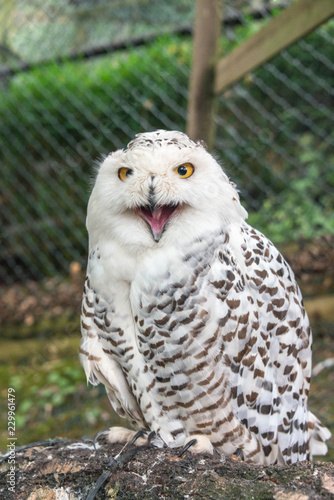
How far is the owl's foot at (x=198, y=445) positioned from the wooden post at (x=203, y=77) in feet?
4.20

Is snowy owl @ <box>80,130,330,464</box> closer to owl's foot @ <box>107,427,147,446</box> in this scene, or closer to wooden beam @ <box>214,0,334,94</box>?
owl's foot @ <box>107,427,147,446</box>

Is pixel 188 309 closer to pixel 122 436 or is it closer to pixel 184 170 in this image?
pixel 184 170

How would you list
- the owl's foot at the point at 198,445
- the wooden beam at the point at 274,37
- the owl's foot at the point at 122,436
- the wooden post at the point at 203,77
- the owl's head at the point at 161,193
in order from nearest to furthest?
the owl's head at the point at 161,193, the owl's foot at the point at 198,445, the owl's foot at the point at 122,436, the wooden beam at the point at 274,37, the wooden post at the point at 203,77

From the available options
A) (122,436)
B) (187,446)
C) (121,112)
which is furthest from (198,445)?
(121,112)

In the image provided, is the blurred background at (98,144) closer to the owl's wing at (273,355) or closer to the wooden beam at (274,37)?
the wooden beam at (274,37)

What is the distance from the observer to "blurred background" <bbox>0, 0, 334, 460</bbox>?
10.0 feet

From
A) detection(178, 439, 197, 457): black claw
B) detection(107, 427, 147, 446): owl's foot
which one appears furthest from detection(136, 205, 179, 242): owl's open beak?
detection(107, 427, 147, 446): owl's foot

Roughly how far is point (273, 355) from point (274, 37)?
1248 mm

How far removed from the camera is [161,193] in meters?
1.39

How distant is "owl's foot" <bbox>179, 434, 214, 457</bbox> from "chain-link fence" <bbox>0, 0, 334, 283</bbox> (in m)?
1.62

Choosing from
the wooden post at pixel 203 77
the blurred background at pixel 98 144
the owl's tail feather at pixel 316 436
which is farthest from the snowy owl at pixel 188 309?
the blurred background at pixel 98 144

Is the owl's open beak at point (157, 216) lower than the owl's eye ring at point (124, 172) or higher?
lower

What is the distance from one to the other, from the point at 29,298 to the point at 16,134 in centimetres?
133

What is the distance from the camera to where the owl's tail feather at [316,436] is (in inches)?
74.4
